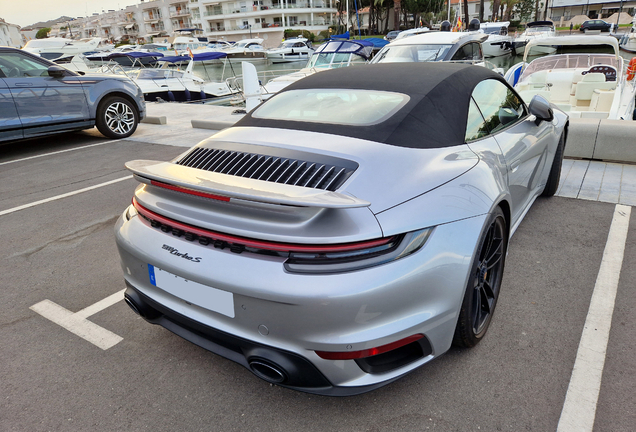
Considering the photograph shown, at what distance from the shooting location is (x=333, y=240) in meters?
1.58

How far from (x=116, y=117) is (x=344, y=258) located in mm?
7837

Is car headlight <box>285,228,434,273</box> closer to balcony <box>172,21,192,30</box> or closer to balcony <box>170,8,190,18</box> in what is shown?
balcony <box>170,8,190,18</box>

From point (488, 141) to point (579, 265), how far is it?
1268 mm

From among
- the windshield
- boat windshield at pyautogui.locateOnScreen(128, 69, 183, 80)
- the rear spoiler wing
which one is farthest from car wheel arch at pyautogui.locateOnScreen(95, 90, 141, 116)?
boat windshield at pyautogui.locateOnScreen(128, 69, 183, 80)

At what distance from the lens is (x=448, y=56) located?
9.69 meters

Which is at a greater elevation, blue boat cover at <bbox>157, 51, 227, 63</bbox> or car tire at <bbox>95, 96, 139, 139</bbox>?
blue boat cover at <bbox>157, 51, 227, 63</bbox>

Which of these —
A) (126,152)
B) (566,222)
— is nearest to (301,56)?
(126,152)

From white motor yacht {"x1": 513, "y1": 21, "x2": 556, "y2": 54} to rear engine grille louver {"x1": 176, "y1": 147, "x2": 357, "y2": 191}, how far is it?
33.5m

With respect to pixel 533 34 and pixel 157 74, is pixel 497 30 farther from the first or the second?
pixel 157 74

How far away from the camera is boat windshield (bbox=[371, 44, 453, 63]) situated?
9.84 meters

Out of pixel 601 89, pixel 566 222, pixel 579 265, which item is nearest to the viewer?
pixel 579 265

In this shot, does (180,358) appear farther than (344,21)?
No

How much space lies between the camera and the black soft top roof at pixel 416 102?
218 centimetres

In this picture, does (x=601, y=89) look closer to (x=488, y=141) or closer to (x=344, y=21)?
(x=488, y=141)
